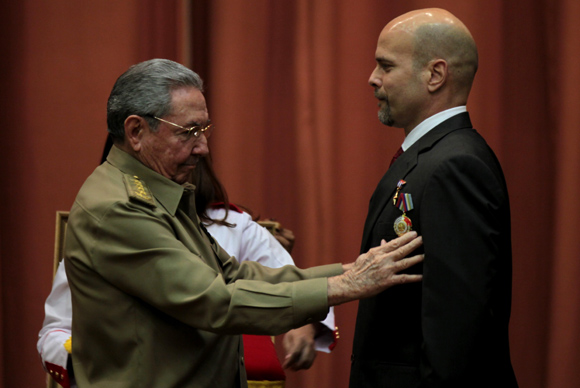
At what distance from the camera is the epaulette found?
1.62 meters

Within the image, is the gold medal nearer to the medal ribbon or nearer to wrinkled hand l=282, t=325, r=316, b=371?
the medal ribbon

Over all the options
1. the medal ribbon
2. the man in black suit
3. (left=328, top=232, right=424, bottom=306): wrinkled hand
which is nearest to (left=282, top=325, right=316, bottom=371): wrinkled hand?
the man in black suit

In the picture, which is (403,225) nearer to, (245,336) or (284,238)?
(245,336)

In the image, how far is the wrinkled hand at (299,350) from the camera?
6.63 feet

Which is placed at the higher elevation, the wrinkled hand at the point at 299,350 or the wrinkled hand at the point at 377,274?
the wrinkled hand at the point at 377,274

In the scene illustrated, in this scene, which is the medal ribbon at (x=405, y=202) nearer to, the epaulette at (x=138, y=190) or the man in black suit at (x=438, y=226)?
the man in black suit at (x=438, y=226)

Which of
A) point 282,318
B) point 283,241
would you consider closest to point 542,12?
point 283,241

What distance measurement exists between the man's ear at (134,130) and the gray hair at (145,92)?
1 centimetres

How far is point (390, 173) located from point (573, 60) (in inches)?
64.5

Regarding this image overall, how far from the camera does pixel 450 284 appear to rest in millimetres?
1560

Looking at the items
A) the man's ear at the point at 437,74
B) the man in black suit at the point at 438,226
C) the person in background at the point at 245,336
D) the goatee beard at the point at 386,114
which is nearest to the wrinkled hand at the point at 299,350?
the person in background at the point at 245,336

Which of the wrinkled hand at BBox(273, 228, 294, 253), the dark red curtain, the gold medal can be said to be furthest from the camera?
the dark red curtain

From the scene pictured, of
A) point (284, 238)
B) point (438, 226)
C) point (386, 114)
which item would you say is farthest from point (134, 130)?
point (284, 238)

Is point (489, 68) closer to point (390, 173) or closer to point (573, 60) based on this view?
point (573, 60)
